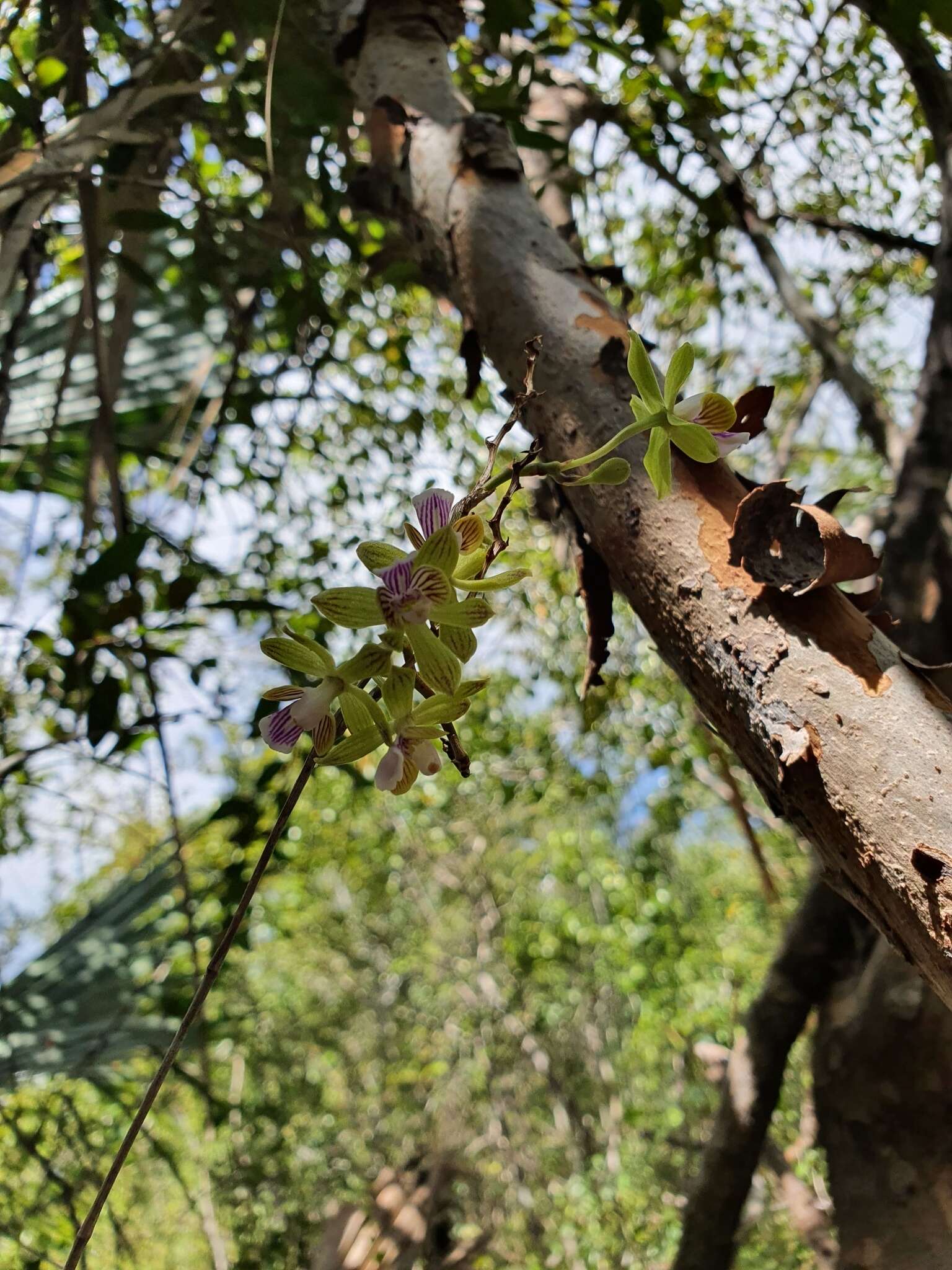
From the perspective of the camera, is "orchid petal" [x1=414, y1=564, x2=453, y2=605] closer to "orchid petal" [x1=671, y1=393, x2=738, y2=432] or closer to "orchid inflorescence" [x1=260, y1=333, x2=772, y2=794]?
"orchid inflorescence" [x1=260, y1=333, x2=772, y2=794]

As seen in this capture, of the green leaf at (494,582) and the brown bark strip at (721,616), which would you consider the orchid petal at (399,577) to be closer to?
the green leaf at (494,582)

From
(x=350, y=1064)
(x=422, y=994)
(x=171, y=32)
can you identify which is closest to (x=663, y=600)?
(x=171, y=32)

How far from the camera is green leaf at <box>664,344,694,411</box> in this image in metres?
0.50

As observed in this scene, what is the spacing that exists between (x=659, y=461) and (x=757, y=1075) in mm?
1253

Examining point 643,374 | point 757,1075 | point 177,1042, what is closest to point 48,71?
point 643,374

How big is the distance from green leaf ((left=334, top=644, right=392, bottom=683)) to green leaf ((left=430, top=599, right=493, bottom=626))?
0.04m

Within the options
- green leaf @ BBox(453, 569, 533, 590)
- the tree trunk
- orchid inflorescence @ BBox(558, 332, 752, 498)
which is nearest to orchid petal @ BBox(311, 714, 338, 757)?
green leaf @ BBox(453, 569, 533, 590)

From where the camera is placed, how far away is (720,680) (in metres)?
0.56

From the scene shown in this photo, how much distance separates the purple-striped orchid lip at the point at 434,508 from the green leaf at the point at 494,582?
3 centimetres

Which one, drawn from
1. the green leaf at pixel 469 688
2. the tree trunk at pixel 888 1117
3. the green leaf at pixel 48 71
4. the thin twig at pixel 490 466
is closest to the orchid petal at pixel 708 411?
the thin twig at pixel 490 466

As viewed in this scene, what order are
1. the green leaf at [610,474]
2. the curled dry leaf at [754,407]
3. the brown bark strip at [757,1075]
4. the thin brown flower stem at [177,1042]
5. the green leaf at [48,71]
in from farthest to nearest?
the brown bark strip at [757,1075] → the green leaf at [48,71] → the curled dry leaf at [754,407] → the green leaf at [610,474] → the thin brown flower stem at [177,1042]

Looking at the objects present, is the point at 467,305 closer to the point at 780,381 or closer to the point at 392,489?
the point at 392,489

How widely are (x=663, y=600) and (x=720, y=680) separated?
0.08m

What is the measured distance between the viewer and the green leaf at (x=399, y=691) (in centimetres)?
44
